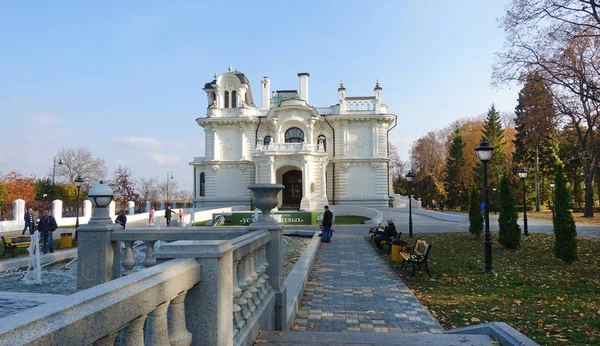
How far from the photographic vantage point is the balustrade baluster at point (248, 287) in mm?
3965

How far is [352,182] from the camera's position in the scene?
4156 centimetres

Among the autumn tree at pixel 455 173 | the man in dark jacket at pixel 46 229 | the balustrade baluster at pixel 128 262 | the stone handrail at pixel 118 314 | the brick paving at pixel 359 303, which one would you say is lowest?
the brick paving at pixel 359 303

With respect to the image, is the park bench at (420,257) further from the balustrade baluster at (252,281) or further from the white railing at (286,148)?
the white railing at (286,148)

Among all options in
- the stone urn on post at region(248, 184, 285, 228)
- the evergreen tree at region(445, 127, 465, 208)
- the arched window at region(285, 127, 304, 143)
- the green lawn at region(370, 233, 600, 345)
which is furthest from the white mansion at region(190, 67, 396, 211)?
the stone urn on post at region(248, 184, 285, 228)

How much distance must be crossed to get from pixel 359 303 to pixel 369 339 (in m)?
2.67

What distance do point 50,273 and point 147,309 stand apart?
36.1 ft

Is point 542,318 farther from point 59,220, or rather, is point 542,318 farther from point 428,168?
point 428,168

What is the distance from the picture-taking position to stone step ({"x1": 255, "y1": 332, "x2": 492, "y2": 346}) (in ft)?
14.9

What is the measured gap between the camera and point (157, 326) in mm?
2277

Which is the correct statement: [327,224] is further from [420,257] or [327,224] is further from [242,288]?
[242,288]

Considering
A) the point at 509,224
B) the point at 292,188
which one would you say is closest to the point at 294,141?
the point at 292,188

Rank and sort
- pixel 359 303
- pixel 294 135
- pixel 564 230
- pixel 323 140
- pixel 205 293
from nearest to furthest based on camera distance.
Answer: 1. pixel 205 293
2. pixel 359 303
3. pixel 564 230
4. pixel 294 135
5. pixel 323 140

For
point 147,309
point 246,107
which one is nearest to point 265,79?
point 246,107

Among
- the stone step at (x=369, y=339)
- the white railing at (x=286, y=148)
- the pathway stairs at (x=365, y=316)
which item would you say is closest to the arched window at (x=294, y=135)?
the white railing at (x=286, y=148)
